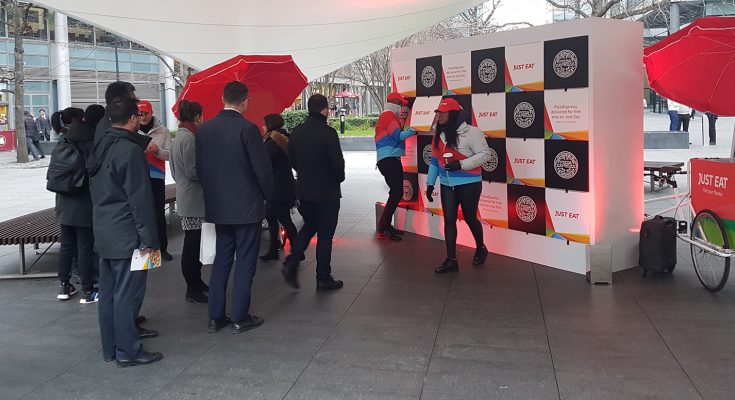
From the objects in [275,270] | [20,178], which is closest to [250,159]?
[275,270]

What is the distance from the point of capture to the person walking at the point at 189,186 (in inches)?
217

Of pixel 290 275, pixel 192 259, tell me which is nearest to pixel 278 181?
pixel 290 275

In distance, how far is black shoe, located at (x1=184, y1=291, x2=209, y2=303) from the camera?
234 inches

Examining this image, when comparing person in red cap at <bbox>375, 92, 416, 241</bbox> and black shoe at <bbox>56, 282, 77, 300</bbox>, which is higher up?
person in red cap at <bbox>375, 92, 416, 241</bbox>

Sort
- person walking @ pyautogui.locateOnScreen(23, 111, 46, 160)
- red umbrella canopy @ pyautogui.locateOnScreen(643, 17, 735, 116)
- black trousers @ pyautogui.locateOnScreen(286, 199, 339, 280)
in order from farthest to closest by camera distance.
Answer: person walking @ pyautogui.locateOnScreen(23, 111, 46, 160) → red umbrella canopy @ pyautogui.locateOnScreen(643, 17, 735, 116) → black trousers @ pyautogui.locateOnScreen(286, 199, 339, 280)

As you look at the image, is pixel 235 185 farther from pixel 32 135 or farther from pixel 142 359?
pixel 32 135

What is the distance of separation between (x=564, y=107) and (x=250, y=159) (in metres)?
3.37

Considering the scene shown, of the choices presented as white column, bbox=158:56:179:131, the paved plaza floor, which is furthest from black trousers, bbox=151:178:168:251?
white column, bbox=158:56:179:131

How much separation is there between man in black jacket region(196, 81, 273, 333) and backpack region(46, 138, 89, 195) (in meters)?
1.35

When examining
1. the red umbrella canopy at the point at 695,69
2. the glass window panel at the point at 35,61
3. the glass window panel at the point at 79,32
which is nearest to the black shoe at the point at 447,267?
the red umbrella canopy at the point at 695,69

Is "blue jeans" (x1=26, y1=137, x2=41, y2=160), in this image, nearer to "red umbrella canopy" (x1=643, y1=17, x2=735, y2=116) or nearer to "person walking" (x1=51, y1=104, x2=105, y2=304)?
"person walking" (x1=51, y1=104, x2=105, y2=304)

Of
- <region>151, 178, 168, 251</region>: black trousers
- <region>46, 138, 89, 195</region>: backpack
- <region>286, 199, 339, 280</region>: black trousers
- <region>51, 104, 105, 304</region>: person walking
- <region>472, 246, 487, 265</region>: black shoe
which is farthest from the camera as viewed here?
<region>151, 178, 168, 251</region>: black trousers

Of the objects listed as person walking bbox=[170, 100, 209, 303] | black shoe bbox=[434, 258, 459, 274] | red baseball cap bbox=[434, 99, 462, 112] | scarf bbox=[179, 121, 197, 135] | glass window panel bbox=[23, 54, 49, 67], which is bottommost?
black shoe bbox=[434, 258, 459, 274]

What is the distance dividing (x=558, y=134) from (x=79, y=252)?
4.66 metres
